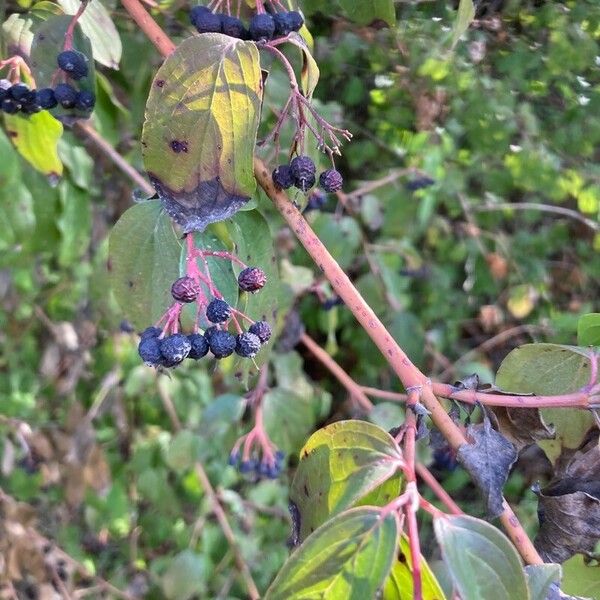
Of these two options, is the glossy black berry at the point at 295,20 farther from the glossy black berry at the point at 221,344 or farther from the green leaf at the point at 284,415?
the green leaf at the point at 284,415

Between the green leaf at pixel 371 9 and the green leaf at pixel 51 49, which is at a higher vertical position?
the green leaf at pixel 371 9

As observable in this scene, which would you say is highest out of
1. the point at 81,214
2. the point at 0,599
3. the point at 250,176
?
the point at 250,176

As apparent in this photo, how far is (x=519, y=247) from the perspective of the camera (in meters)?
2.37

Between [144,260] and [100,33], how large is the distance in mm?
371

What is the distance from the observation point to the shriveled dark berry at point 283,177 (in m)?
0.67

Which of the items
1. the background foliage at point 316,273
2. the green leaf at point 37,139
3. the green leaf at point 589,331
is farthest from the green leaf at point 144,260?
the green leaf at point 589,331

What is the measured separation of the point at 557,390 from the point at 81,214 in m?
1.00

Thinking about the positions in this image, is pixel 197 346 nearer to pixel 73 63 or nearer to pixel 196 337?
pixel 196 337

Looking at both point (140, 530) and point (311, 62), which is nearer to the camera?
point (311, 62)

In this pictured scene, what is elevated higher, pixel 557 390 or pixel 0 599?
pixel 557 390

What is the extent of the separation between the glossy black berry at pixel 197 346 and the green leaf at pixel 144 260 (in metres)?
0.10

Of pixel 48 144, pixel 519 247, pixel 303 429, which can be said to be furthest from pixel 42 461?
pixel 519 247

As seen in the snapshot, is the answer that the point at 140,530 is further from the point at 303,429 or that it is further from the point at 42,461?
the point at 303,429

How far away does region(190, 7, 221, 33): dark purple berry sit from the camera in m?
0.68
